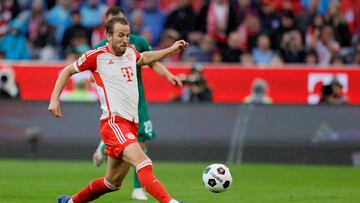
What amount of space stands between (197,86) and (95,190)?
985 centimetres

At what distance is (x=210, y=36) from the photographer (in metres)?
23.9

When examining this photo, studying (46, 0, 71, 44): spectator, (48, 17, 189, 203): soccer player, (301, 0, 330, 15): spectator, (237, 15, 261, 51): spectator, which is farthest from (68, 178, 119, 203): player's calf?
(301, 0, 330, 15): spectator

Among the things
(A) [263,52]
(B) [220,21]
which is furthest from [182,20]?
(A) [263,52]

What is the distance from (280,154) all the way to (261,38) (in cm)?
434

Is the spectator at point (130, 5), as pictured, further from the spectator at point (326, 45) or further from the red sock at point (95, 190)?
the red sock at point (95, 190)

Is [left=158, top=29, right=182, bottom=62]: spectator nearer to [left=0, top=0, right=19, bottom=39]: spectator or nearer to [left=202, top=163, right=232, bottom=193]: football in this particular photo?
[left=0, top=0, right=19, bottom=39]: spectator

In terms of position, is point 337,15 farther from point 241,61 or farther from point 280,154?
point 280,154

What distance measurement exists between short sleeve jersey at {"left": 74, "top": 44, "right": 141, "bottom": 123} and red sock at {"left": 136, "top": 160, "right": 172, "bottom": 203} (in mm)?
710

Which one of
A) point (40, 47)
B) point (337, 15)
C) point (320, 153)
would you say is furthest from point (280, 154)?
point (40, 47)

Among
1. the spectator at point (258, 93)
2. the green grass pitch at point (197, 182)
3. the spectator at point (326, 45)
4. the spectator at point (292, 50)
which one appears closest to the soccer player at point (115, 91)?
the green grass pitch at point (197, 182)

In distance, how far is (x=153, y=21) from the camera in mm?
24484

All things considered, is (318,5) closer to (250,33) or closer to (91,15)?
(250,33)

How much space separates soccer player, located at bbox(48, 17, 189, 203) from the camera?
35.4 feet

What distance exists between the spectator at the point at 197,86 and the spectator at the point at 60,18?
469cm
